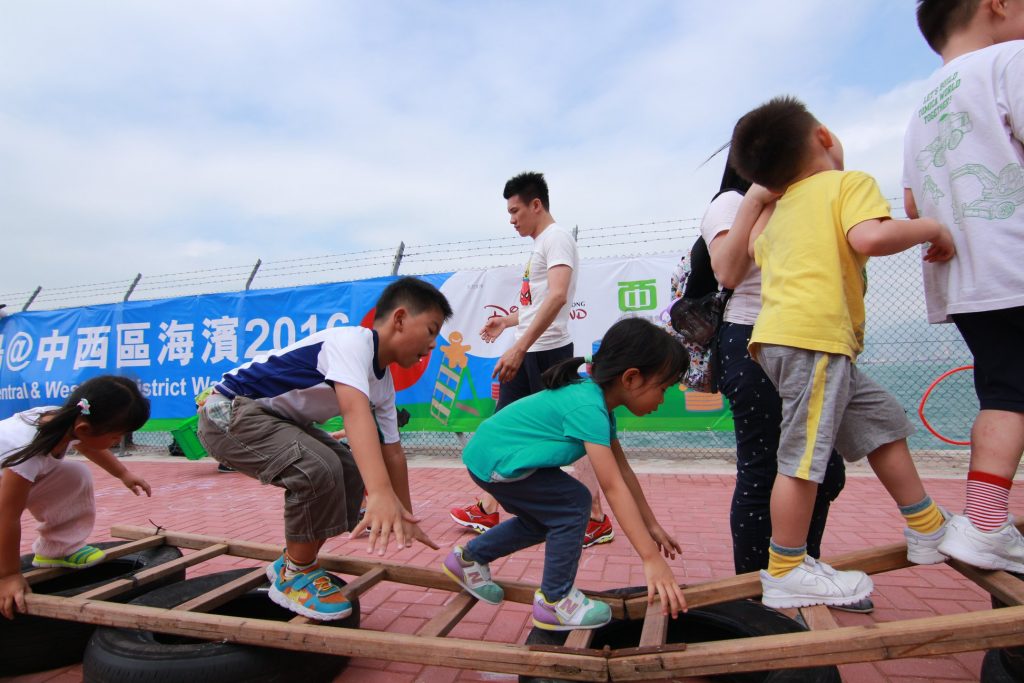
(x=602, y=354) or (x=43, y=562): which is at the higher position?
(x=602, y=354)

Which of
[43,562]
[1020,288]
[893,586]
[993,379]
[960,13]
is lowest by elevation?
[893,586]

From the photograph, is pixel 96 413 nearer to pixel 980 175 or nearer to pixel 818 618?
pixel 818 618

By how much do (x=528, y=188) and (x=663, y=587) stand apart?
2.51 m

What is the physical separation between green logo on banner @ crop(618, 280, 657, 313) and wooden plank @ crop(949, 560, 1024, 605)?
14.7 ft

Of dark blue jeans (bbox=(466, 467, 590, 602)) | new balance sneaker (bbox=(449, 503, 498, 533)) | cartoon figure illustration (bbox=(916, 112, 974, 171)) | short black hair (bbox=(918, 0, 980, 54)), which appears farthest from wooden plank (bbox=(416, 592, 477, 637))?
short black hair (bbox=(918, 0, 980, 54))

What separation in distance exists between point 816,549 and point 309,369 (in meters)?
1.90

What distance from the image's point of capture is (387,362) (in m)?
2.20

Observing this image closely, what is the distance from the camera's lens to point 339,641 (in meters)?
1.59

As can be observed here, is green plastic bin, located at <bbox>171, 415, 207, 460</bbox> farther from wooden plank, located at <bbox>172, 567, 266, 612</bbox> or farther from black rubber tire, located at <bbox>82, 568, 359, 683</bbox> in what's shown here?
black rubber tire, located at <bbox>82, 568, 359, 683</bbox>

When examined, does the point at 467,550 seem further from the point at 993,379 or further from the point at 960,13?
the point at 960,13

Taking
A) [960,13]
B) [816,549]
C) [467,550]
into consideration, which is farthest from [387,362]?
[960,13]

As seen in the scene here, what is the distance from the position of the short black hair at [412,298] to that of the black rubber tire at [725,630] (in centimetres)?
115

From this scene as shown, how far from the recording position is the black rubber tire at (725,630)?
1.49 m

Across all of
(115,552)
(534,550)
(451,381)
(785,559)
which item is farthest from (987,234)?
(451,381)
